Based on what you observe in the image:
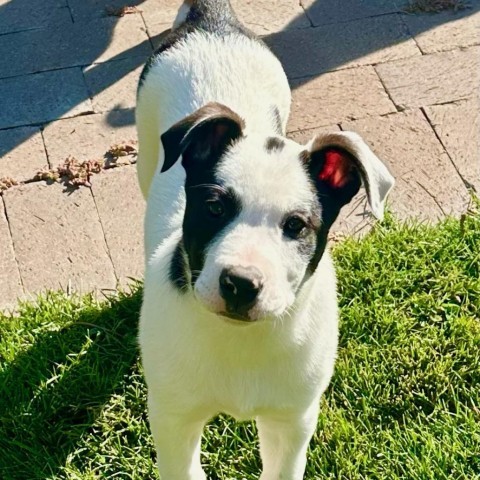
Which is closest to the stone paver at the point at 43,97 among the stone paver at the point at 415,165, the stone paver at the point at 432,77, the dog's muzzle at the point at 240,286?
the stone paver at the point at 415,165

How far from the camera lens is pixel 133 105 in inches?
222

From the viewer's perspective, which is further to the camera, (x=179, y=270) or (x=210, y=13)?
(x=210, y=13)

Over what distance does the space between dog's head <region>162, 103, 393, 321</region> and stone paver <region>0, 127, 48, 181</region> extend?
246cm

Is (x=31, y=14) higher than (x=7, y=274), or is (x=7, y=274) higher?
(x=31, y=14)

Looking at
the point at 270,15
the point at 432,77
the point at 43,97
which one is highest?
the point at 43,97

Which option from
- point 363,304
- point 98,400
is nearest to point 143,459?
point 98,400

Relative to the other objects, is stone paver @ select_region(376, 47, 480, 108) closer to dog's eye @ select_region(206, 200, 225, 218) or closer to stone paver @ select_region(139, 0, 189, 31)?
stone paver @ select_region(139, 0, 189, 31)

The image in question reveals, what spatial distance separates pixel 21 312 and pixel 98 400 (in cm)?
70

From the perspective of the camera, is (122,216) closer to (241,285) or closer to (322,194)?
(322,194)

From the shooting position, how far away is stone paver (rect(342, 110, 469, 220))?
5.03m

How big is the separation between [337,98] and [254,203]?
124 inches

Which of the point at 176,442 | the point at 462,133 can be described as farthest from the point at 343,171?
the point at 462,133

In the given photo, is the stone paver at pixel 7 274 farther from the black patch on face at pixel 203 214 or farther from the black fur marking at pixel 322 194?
the black fur marking at pixel 322 194

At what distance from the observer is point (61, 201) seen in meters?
5.04
